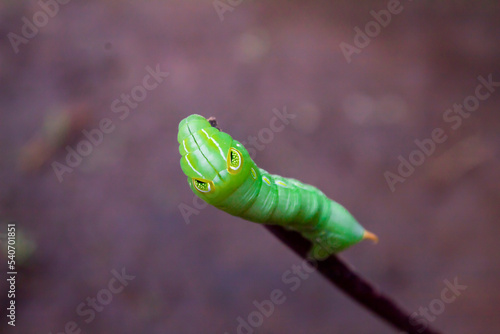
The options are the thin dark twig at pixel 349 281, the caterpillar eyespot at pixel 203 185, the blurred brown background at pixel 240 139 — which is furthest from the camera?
the blurred brown background at pixel 240 139

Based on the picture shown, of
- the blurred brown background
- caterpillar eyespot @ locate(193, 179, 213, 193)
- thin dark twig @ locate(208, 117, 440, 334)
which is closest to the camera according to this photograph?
caterpillar eyespot @ locate(193, 179, 213, 193)

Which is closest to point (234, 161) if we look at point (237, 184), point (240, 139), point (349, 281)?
point (237, 184)

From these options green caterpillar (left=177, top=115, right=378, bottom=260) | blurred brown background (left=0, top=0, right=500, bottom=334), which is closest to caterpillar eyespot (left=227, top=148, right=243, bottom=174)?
green caterpillar (left=177, top=115, right=378, bottom=260)

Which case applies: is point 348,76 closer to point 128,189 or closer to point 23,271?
point 128,189

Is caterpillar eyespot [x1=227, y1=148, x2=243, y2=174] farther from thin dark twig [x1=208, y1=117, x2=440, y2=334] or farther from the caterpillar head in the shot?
thin dark twig [x1=208, y1=117, x2=440, y2=334]

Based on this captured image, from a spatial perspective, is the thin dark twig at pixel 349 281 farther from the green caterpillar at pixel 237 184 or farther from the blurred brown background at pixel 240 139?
the blurred brown background at pixel 240 139

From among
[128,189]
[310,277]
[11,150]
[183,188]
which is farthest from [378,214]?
[11,150]

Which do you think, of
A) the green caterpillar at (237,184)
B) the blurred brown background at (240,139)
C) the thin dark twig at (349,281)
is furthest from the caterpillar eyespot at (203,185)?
the blurred brown background at (240,139)
